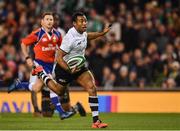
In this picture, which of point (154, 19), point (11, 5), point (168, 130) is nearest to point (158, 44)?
point (154, 19)

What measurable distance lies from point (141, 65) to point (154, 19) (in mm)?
2379

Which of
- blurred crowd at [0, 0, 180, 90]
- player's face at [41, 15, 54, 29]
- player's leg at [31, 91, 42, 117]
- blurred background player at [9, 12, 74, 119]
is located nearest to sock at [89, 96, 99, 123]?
blurred background player at [9, 12, 74, 119]

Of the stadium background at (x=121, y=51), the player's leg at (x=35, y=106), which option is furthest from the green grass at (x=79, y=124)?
the stadium background at (x=121, y=51)

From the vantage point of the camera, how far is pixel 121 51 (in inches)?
917

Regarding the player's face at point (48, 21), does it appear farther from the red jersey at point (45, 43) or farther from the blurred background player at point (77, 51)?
the blurred background player at point (77, 51)

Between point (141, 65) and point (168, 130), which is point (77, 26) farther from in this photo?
point (141, 65)

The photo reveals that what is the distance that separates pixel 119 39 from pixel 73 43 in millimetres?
9091

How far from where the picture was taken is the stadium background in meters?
21.8

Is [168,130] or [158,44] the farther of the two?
[158,44]

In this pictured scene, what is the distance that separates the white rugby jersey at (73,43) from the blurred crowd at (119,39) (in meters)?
6.92

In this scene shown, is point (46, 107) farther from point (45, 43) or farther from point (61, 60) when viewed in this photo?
A: point (61, 60)

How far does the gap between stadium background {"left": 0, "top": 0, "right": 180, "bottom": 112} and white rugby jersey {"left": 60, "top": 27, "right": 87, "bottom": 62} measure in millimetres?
5421

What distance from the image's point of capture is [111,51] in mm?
23500

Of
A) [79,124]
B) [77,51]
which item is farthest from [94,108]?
[77,51]
